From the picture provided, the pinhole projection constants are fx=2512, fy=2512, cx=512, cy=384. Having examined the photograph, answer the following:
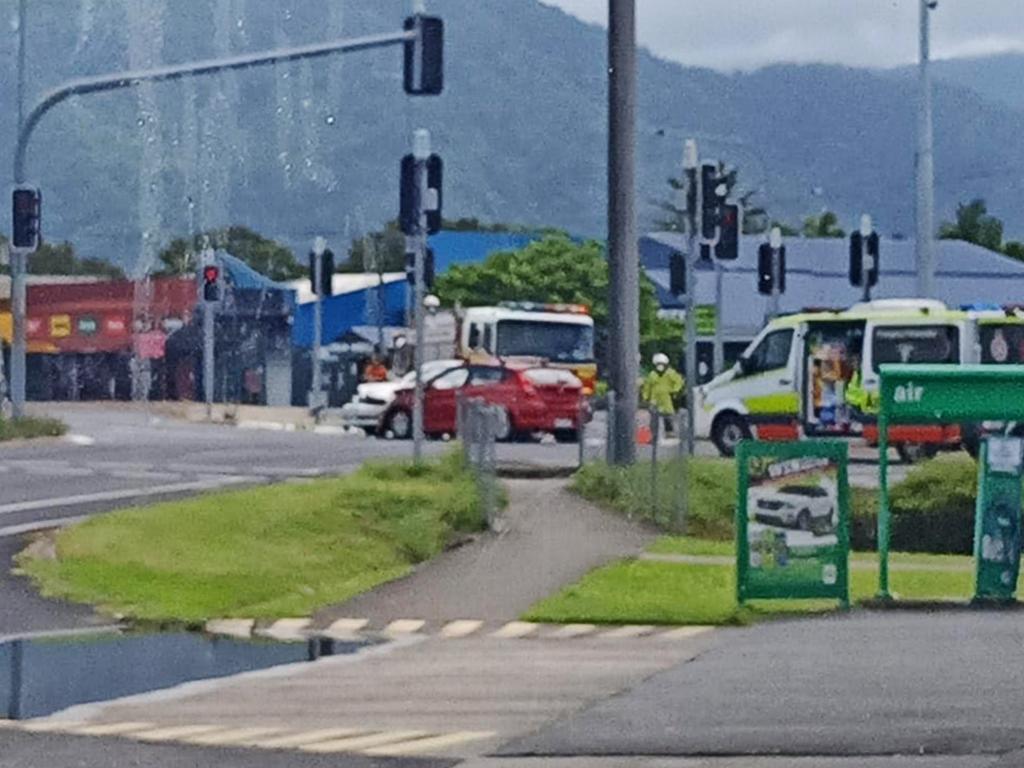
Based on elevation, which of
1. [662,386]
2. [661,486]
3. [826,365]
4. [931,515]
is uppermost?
[826,365]

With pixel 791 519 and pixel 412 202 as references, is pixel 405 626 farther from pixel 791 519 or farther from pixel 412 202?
pixel 412 202

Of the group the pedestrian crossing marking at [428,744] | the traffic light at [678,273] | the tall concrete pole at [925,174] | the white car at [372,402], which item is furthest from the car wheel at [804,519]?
the white car at [372,402]

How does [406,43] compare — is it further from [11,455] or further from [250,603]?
[250,603]

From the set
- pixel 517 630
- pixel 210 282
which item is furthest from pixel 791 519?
pixel 210 282

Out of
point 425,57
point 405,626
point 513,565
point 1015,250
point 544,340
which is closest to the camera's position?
point 405,626

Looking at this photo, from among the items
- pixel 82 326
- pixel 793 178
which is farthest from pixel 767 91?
pixel 82 326

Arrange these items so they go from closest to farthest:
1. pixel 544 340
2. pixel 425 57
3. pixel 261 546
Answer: pixel 261 546 < pixel 425 57 < pixel 544 340

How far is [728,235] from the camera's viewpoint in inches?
1462

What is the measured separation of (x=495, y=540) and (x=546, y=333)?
3187cm

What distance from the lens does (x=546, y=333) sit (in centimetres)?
5384

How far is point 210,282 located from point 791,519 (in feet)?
110

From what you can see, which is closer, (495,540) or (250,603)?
(250,603)

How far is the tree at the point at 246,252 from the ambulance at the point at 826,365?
60.0 m

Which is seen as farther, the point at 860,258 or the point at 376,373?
the point at 376,373
